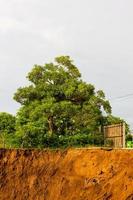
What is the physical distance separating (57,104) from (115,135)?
4.82m

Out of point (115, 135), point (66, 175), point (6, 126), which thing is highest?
point (6, 126)

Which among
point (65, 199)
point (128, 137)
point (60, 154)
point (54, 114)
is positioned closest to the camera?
point (65, 199)

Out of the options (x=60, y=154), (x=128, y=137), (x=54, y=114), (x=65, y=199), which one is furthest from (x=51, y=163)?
(x=128, y=137)

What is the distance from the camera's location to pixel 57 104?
3831 centimetres

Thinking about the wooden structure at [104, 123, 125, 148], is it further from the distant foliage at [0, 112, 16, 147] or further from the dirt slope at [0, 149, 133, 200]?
the dirt slope at [0, 149, 133, 200]

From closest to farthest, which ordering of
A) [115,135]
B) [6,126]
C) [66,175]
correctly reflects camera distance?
[66,175]
[115,135]
[6,126]

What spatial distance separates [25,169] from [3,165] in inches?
28.5

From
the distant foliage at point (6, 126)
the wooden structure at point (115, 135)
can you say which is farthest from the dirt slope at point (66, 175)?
the distant foliage at point (6, 126)

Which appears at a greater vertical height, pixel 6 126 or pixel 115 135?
pixel 6 126

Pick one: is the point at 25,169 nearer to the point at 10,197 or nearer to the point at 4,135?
the point at 10,197

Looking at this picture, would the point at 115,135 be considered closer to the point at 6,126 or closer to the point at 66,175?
the point at 6,126

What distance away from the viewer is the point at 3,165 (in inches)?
605

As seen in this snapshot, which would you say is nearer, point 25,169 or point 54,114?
point 25,169

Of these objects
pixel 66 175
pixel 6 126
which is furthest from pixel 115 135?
pixel 66 175
